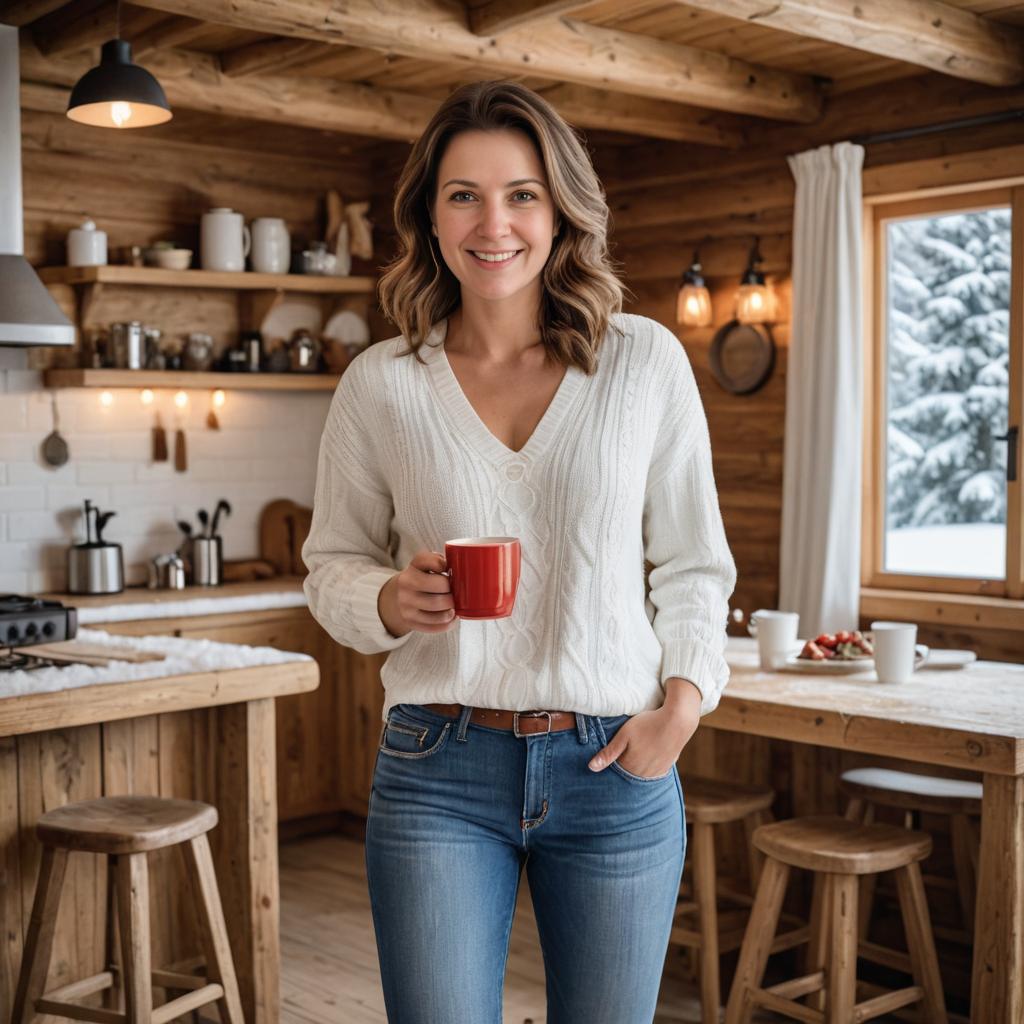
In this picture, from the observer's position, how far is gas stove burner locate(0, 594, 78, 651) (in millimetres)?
3314

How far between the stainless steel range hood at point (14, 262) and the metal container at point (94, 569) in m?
1.45

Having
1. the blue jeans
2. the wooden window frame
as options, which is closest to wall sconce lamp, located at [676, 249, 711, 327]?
the wooden window frame

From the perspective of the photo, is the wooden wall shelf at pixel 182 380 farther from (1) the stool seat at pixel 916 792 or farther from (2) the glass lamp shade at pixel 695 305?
(1) the stool seat at pixel 916 792

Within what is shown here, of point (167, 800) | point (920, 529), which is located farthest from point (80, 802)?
point (920, 529)

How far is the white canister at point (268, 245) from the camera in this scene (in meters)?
5.60

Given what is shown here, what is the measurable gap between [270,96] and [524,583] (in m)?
3.57

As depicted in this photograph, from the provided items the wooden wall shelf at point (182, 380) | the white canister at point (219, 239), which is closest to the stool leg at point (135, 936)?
the wooden wall shelf at point (182, 380)

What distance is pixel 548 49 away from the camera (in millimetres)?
4074

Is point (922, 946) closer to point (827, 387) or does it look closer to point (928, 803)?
point (928, 803)

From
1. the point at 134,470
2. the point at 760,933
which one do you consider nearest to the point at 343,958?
the point at 760,933

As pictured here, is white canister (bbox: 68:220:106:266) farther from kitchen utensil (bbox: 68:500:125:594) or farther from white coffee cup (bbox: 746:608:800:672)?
white coffee cup (bbox: 746:608:800:672)

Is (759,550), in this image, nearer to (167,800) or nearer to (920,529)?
(920,529)

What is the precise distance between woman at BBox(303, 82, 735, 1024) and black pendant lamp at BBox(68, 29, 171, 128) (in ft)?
6.51

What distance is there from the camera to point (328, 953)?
417cm
